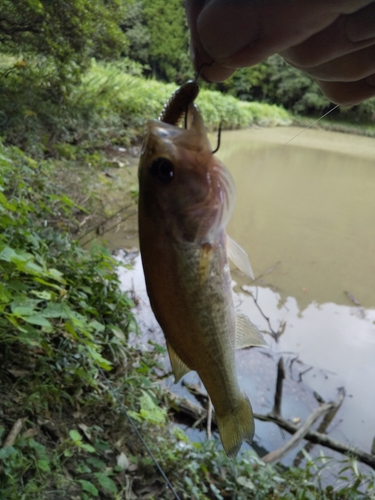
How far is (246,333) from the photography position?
1093 millimetres

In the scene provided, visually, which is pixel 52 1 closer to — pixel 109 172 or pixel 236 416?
pixel 109 172

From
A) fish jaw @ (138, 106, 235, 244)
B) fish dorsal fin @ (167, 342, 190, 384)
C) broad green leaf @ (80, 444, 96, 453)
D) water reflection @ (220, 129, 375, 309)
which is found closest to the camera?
fish jaw @ (138, 106, 235, 244)

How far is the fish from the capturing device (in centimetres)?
85

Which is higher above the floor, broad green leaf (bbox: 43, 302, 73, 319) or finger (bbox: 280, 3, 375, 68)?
finger (bbox: 280, 3, 375, 68)

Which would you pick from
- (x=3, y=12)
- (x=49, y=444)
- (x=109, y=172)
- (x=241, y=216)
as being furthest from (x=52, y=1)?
(x=49, y=444)

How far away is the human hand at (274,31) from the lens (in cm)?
73

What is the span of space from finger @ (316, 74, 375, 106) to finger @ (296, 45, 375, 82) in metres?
0.12

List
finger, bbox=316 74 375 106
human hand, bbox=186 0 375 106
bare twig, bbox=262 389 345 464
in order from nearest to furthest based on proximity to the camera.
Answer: human hand, bbox=186 0 375 106 → finger, bbox=316 74 375 106 → bare twig, bbox=262 389 345 464

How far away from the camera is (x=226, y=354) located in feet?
3.28

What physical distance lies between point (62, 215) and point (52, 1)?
3945 millimetres

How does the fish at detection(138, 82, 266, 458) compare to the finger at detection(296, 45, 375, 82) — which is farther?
the finger at detection(296, 45, 375, 82)

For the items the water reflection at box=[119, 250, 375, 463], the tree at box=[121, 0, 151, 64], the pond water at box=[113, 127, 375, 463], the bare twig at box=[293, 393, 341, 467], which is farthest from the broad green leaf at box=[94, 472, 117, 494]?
the tree at box=[121, 0, 151, 64]

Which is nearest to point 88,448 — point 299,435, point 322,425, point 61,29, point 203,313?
point 203,313

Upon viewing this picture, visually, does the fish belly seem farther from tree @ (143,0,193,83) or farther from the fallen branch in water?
tree @ (143,0,193,83)
